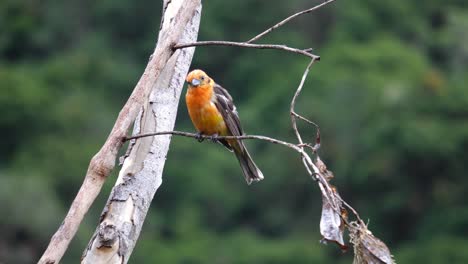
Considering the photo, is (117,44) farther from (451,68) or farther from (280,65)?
(451,68)

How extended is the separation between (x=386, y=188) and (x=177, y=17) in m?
27.3

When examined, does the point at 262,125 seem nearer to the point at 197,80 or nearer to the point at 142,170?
the point at 197,80

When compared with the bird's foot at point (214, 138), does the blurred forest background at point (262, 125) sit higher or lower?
lower

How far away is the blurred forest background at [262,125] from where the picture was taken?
31.8 m

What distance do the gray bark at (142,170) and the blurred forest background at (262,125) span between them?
17.5m

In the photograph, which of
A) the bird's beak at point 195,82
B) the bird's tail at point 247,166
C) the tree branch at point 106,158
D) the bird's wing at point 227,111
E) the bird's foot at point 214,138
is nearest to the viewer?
the tree branch at point 106,158

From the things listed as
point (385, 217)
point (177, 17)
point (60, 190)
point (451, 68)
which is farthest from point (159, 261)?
point (177, 17)

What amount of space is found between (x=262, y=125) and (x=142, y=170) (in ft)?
99.6

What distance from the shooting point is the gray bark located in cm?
582

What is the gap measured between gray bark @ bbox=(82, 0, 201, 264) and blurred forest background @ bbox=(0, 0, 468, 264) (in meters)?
17.5

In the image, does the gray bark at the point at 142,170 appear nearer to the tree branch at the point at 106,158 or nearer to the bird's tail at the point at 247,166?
the tree branch at the point at 106,158

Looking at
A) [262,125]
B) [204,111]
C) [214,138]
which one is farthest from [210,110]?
[262,125]

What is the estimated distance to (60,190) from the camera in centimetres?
3253

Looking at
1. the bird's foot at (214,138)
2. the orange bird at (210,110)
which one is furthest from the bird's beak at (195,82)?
the bird's foot at (214,138)
